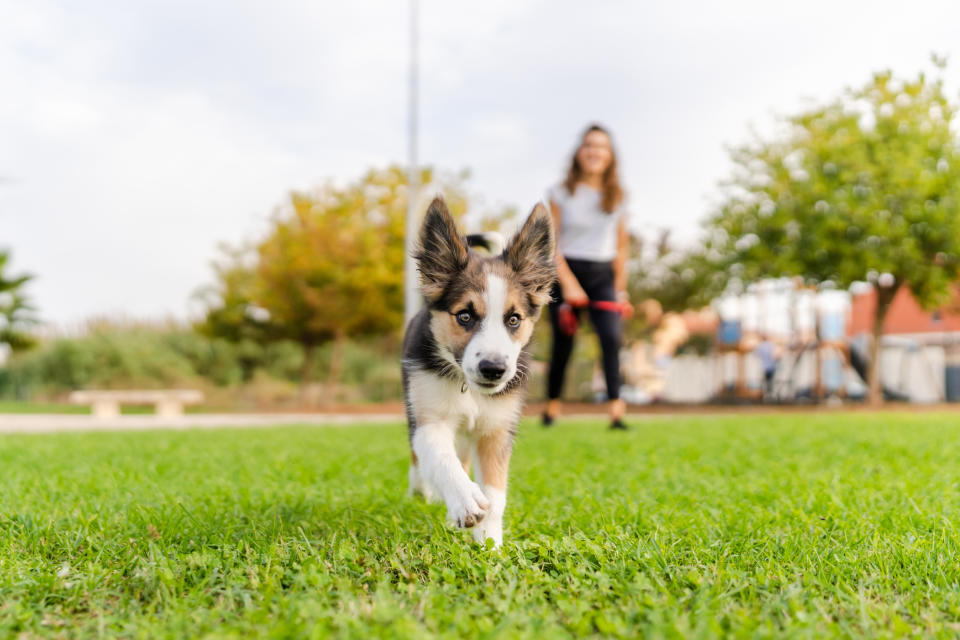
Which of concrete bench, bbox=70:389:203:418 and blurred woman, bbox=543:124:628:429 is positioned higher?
blurred woman, bbox=543:124:628:429

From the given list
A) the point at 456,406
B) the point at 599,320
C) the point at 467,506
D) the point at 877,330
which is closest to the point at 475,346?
the point at 456,406

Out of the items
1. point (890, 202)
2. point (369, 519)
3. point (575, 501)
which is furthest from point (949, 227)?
point (369, 519)

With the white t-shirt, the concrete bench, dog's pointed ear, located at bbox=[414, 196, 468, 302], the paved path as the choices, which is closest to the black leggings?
the white t-shirt

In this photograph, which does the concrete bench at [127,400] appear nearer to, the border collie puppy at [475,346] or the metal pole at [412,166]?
the metal pole at [412,166]

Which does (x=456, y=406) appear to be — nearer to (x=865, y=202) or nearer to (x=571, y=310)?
(x=571, y=310)

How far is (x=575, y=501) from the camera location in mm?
3732

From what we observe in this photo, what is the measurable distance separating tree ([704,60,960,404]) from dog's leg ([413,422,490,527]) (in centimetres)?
1436

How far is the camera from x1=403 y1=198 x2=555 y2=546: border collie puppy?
288 centimetres

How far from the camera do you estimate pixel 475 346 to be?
2873 millimetres

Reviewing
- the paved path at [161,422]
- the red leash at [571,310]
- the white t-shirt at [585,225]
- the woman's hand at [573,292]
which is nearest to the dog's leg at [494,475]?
the woman's hand at [573,292]

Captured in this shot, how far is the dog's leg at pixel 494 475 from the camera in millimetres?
2852

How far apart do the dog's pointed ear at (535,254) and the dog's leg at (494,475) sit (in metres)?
0.66

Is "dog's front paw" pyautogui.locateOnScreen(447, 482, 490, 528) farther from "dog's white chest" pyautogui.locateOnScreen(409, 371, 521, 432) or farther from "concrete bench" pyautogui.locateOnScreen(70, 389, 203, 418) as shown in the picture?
"concrete bench" pyautogui.locateOnScreen(70, 389, 203, 418)

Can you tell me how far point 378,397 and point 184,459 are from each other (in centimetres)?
2010
